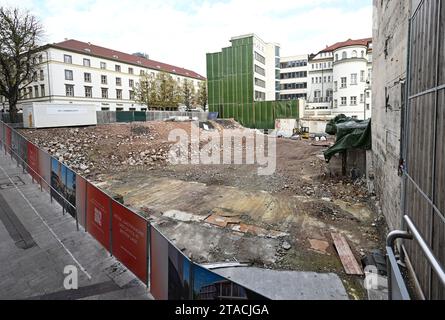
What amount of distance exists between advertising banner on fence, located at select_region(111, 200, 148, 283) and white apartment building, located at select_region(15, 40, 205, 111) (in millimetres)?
44022

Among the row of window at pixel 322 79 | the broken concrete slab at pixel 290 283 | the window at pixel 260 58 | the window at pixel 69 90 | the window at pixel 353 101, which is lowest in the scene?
the broken concrete slab at pixel 290 283

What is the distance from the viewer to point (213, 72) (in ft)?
158

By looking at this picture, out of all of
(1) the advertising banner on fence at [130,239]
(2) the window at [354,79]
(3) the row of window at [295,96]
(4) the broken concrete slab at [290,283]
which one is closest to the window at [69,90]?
(3) the row of window at [295,96]

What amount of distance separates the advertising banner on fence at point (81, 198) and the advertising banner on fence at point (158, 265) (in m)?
3.42

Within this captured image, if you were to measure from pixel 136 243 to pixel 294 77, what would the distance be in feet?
214

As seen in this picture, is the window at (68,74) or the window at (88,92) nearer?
the window at (68,74)

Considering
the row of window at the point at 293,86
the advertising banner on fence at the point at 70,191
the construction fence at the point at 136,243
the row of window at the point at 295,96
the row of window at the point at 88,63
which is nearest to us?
the construction fence at the point at 136,243

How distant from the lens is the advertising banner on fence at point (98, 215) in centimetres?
605

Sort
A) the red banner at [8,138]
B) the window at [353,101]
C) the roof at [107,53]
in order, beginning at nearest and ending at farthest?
the red banner at [8,138] < the window at [353,101] < the roof at [107,53]

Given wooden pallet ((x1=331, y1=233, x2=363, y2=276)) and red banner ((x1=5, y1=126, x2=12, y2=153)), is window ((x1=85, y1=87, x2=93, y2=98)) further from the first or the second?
wooden pallet ((x1=331, y1=233, x2=363, y2=276))

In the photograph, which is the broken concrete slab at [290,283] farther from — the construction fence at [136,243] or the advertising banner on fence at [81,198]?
the advertising banner on fence at [81,198]

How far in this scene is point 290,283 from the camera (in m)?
5.45

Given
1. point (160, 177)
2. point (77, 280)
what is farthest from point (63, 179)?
point (160, 177)

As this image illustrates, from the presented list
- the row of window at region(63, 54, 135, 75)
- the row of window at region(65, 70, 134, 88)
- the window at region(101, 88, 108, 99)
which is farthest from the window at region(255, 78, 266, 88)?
the window at region(101, 88, 108, 99)
